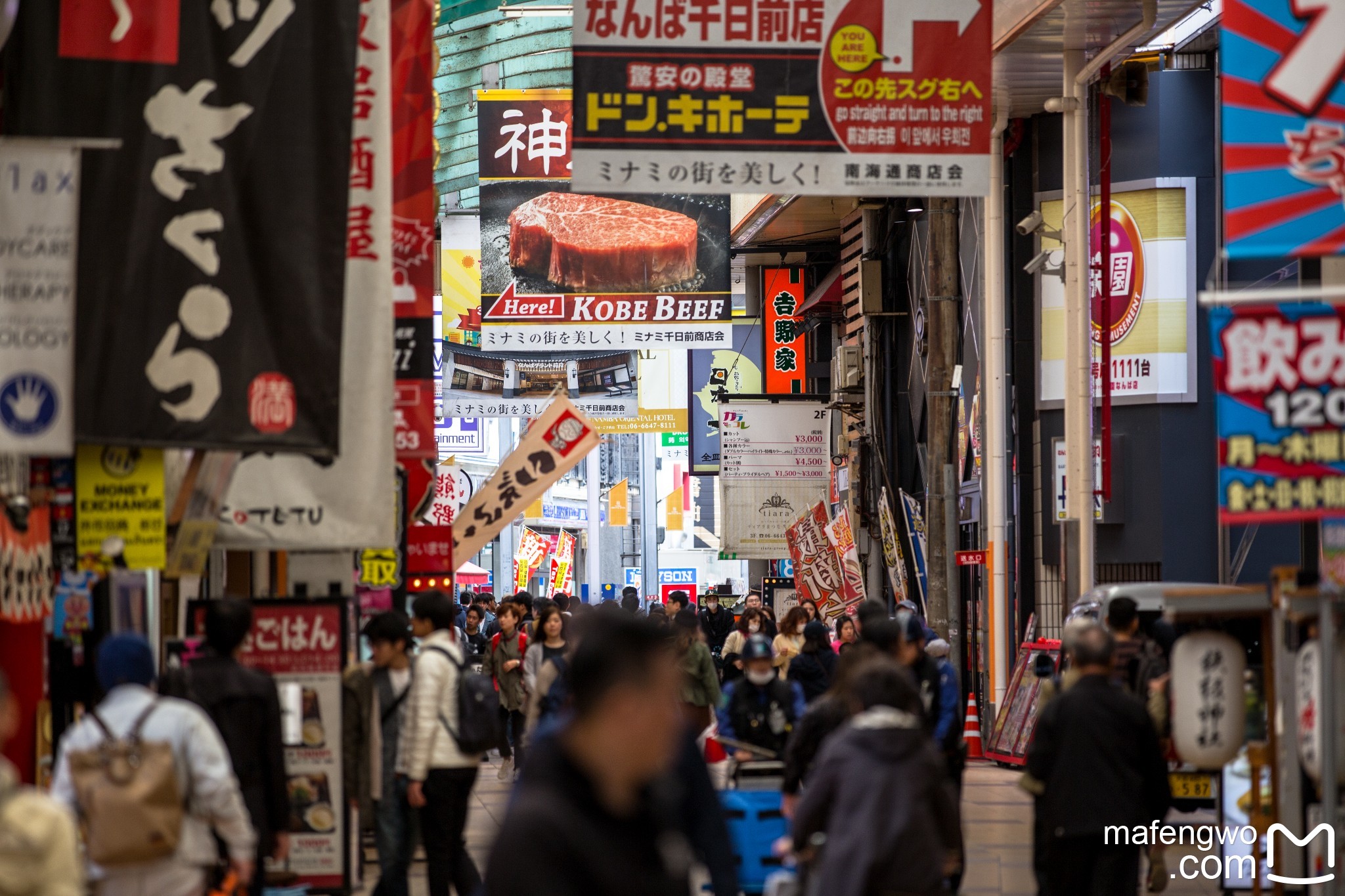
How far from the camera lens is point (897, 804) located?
18.6 ft

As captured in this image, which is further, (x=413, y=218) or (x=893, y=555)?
(x=893, y=555)

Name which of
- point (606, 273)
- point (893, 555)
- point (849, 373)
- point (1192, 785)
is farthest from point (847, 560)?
point (1192, 785)

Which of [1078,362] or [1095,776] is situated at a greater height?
[1078,362]

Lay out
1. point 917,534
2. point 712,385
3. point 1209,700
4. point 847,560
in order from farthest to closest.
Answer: point 712,385, point 847,560, point 917,534, point 1209,700

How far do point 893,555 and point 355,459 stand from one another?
14190 mm

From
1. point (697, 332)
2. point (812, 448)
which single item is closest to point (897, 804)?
point (697, 332)

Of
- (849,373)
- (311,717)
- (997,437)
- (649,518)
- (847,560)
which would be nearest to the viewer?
(311,717)

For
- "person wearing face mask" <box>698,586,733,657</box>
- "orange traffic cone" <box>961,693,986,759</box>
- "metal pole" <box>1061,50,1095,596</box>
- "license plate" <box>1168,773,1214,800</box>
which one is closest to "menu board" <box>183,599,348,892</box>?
"license plate" <box>1168,773,1214,800</box>

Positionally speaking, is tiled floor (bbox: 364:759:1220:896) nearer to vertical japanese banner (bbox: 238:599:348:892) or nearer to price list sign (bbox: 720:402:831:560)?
vertical japanese banner (bbox: 238:599:348:892)

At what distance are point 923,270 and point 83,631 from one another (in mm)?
17423

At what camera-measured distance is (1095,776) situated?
7.09 metres

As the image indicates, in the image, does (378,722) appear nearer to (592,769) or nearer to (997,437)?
(592,769)

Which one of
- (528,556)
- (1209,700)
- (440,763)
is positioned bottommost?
(528,556)

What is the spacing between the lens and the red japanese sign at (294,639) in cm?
864
